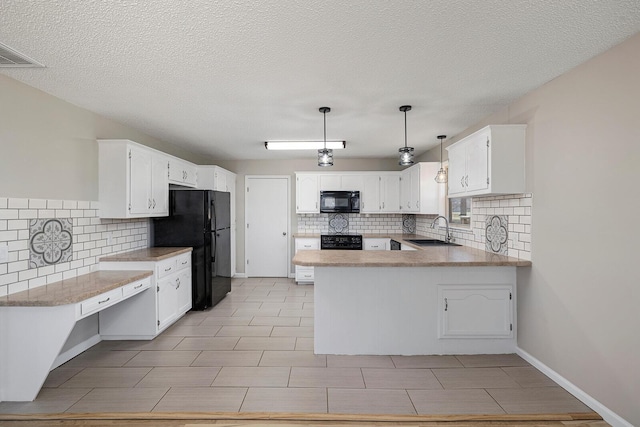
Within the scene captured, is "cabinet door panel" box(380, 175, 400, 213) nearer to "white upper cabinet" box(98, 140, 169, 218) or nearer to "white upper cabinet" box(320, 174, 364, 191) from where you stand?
"white upper cabinet" box(320, 174, 364, 191)

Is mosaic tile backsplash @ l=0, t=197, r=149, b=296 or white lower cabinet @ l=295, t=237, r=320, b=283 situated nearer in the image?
mosaic tile backsplash @ l=0, t=197, r=149, b=296

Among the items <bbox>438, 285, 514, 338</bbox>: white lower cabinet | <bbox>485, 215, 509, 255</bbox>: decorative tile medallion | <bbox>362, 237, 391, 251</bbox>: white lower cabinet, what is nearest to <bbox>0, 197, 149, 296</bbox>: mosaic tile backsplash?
<bbox>438, 285, 514, 338</bbox>: white lower cabinet

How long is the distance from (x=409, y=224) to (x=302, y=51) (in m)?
4.87

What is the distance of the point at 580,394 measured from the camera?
7.63ft

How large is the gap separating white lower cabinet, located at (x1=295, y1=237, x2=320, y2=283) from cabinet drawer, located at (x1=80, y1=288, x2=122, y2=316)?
332 centimetres

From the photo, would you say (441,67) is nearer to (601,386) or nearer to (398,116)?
(398,116)

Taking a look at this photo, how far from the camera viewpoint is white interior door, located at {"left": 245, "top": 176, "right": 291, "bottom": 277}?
642 centimetres

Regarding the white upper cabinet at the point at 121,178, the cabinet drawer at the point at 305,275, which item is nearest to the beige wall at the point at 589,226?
the cabinet drawer at the point at 305,275

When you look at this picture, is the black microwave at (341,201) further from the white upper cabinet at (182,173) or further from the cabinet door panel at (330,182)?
the white upper cabinet at (182,173)

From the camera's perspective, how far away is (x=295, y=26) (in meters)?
1.82

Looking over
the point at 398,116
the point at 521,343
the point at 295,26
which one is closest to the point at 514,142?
the point at 398,116

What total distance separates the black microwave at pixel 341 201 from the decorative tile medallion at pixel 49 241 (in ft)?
12.6

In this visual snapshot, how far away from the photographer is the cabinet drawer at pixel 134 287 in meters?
3.00

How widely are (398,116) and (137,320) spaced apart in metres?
3.55
